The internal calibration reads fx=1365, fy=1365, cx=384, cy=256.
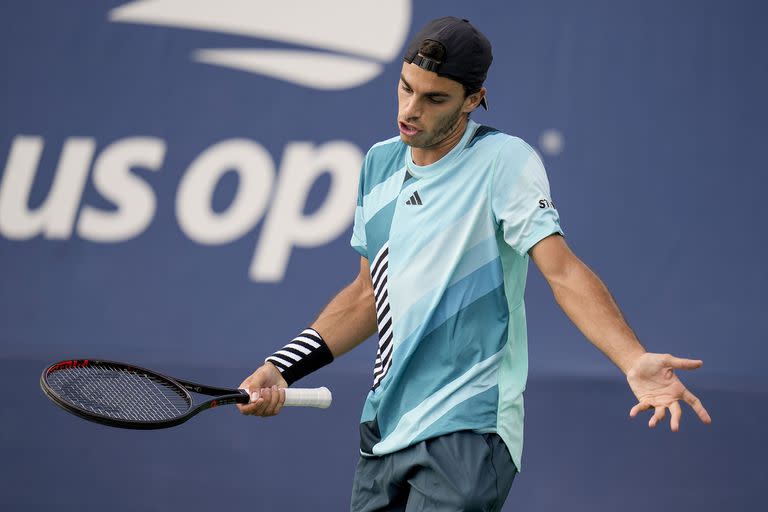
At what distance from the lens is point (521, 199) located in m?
3.35

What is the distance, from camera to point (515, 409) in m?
3.50

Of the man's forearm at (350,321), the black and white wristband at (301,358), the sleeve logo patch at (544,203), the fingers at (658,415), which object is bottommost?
the black and white wristband at (301,358)

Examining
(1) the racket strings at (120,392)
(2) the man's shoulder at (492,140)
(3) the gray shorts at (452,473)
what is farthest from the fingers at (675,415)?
(1) the racket strings at (120,392)

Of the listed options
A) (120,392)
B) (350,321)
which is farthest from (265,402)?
(120,392)

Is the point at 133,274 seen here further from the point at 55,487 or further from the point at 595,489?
the point at 595,489

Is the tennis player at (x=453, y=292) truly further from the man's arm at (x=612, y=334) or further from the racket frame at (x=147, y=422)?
the racket frame at (x=147, y=422)

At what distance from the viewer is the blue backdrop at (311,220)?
5.68m

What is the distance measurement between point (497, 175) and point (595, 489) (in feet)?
8.53

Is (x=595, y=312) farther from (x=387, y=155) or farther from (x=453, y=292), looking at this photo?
(x=387, y=155)

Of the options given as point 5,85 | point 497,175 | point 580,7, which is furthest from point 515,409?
point 5,85

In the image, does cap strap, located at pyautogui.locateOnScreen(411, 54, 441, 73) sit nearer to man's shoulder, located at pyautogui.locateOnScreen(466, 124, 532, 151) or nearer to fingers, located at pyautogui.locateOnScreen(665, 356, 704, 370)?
man's shoulder, located at pyautogui.locateOnScreen(466, 124, 532, 151)

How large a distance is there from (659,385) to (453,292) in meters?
0.70

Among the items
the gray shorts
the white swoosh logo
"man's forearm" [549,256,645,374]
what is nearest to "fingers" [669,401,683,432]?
"man's forearm" [549,256,645,374]

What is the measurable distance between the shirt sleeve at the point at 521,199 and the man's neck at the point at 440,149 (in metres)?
0.15
